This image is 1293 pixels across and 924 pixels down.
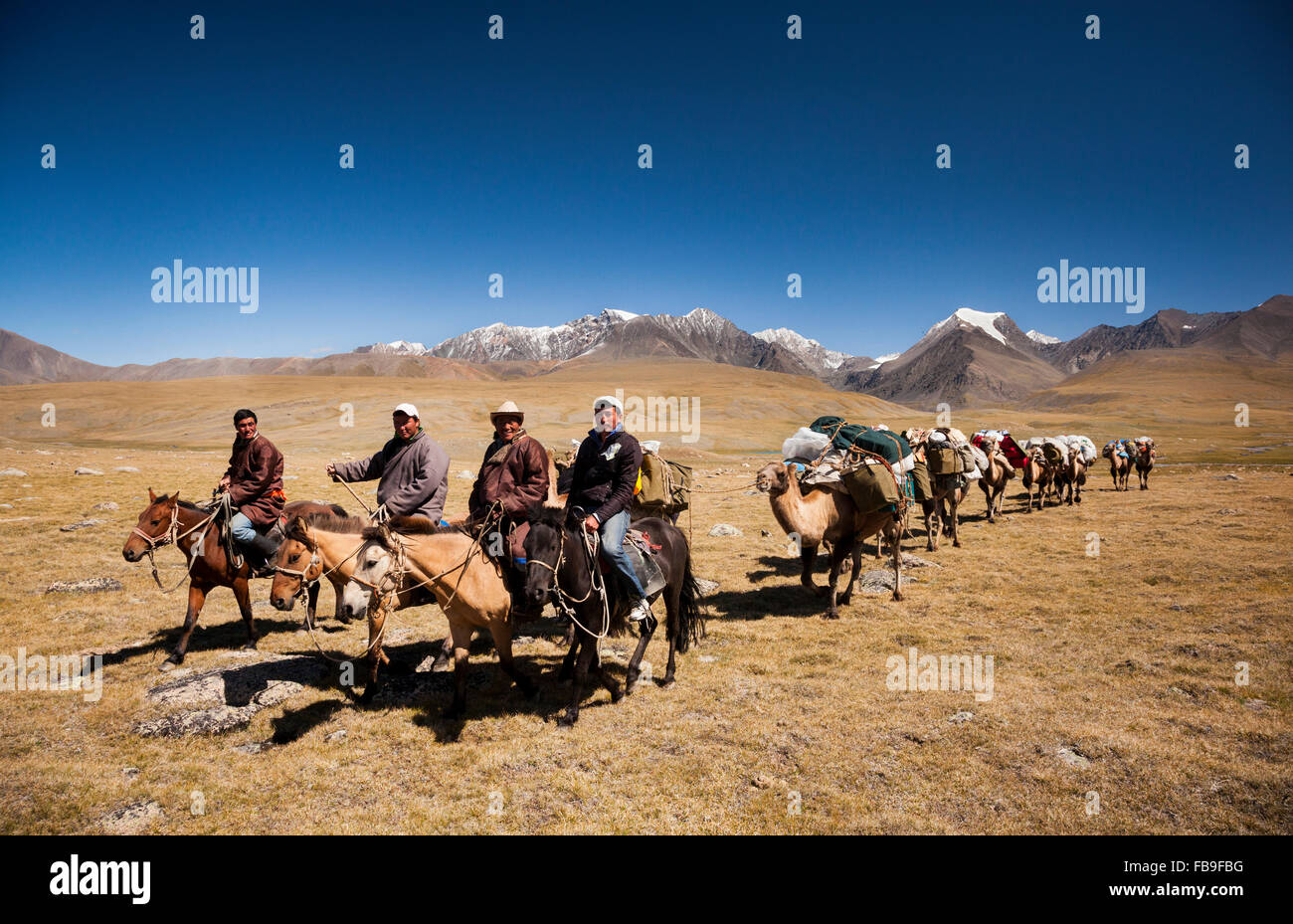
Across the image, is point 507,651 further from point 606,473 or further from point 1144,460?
point 1144,460

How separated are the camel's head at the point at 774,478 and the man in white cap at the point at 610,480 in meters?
3.63

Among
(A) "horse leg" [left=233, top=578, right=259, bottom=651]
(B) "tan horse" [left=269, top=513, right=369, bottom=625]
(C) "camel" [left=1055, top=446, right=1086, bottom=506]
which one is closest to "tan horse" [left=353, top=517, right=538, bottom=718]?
(B) "tan horse" [left=269, top=513, right=369, bottom=625]

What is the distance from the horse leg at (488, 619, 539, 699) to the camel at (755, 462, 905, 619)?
5.02m

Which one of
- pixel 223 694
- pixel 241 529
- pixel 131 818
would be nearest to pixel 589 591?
pixel 131 818

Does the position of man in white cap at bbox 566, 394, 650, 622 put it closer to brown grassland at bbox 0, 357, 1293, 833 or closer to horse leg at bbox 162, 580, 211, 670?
brown grassland at bbox 0, 357, 1293, 833

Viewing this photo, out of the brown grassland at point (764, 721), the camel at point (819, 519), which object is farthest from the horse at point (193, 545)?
the camel at point (819, 519)

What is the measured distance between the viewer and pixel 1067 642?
927cm

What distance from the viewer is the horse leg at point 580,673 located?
23.2ft

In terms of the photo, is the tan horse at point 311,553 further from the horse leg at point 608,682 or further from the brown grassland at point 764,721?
the horse leg at point 608,682

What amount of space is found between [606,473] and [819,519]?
523 cm

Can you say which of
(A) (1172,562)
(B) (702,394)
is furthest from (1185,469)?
(B) (702,394)

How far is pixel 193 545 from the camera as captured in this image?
28.7 ft

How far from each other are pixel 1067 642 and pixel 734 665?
567cm

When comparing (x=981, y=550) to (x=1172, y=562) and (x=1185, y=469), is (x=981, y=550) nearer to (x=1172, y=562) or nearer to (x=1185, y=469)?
(x=1172, y=562)
